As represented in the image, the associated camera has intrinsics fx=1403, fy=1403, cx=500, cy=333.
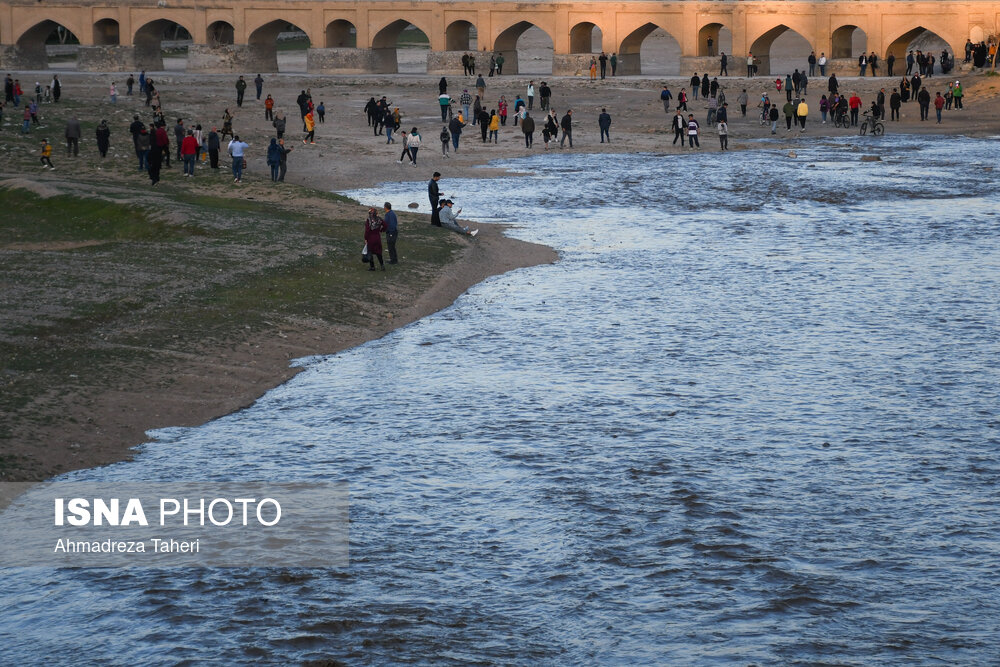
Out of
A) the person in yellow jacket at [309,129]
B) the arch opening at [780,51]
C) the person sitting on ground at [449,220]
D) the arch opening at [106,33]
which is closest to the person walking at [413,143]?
the person in yellow jacket at [309,129]

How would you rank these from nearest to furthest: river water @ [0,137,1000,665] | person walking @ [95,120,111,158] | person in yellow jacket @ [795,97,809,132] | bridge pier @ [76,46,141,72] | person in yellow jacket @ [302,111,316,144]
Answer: river water @ [0,137,1000,665] < person walking @ [95,120,111,158] < person in yellow jacket @ [302,111,316,144] < person in yellow jacket @ [795,97,809,132] < bridge pier @ [76,46,141,72]

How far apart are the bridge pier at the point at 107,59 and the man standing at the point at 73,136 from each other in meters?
33.0

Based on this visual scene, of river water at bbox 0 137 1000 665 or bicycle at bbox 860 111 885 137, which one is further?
bicycle at bbox 860 111 885 137

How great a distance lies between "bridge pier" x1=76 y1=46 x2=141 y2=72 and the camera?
7400 centimetres

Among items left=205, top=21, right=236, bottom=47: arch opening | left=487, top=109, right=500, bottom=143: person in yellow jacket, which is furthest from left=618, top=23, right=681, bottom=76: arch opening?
left=205, top=21, right=236, bottom=47: arch opening

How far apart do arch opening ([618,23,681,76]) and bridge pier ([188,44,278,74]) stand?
754 inches

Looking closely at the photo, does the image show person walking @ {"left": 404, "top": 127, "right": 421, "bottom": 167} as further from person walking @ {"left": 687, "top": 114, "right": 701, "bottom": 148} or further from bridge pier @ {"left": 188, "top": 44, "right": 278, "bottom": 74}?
bridge pier @ {"left": 188, "top": 44, "right": 278, "bottom": 74}

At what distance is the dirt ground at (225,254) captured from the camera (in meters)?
18.2

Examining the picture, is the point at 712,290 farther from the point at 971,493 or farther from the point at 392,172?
the point at 392,172

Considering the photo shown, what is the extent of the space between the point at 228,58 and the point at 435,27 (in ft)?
36.6

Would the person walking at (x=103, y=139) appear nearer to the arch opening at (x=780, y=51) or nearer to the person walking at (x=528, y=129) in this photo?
the person walking at (x=528, y=129)

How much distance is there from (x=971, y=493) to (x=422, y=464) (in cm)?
630

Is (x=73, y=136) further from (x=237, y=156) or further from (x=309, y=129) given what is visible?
(x=309, y=129)

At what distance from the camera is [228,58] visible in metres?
73.9
